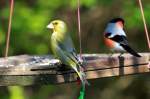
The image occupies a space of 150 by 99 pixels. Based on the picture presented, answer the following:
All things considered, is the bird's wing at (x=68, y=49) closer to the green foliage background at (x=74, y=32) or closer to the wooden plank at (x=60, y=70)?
the wooden plank at (x=60, y=70)

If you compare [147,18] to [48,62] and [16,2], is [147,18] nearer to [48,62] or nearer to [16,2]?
[16,2]

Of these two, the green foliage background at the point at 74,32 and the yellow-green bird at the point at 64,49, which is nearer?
the yellow-green bird at the point at 64,49

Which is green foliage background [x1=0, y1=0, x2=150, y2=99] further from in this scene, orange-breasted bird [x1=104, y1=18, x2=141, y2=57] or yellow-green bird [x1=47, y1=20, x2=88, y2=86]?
yellow-green bird [x1=47, y1=20, x2=88, y2=86]

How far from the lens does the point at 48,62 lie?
16.1 ft

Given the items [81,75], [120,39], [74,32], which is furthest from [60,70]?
[74,32]

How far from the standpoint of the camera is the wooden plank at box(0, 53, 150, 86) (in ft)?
14.0

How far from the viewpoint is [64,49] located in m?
4.64

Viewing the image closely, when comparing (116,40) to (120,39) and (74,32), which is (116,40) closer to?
(120,39)

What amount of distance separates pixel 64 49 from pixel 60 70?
0.87 feet

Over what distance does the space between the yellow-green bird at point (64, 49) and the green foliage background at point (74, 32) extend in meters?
3.32

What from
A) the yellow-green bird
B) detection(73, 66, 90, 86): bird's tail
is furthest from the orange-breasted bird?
detection(73, 66, 90, 86): bird's tail

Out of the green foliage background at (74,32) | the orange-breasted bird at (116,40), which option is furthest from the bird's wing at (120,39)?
the green foliage background at (74,32)

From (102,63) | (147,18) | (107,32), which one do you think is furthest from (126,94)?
(102,63)

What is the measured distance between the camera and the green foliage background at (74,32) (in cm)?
840
